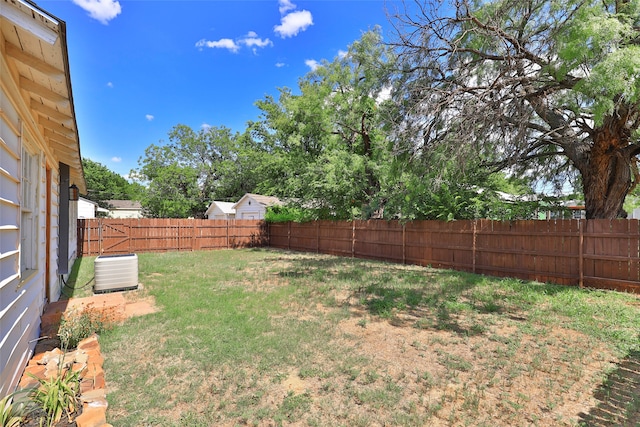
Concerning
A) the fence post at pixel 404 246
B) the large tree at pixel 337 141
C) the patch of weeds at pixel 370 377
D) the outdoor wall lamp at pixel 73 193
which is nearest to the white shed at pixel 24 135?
the patch of weeds at pixel 370 377

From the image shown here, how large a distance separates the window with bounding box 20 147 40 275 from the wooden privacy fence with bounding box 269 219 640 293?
9.39 metres

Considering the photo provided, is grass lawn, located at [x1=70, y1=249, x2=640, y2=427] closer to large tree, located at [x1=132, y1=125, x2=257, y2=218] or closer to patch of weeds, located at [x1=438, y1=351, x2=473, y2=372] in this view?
patch of weeds, located at [x1=438, y1=351, x2=473, y2=372]

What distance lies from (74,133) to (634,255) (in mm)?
9838

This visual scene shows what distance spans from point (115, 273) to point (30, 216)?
3378mm

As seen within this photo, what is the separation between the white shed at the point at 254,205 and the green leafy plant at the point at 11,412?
19843 millimetres

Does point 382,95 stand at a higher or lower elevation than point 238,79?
lower

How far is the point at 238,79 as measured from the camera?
19562 millimetres

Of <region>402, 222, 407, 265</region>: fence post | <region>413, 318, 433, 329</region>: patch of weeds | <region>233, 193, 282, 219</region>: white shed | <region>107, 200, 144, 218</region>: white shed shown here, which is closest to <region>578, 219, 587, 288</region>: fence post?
<region>413, 318, 433, 329</region>: patch of weeds

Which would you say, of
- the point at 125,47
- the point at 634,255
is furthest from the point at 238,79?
the point at 634,255

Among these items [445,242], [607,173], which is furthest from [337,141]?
[607,173]

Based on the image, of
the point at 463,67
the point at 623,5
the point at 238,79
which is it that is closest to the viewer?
the point at 623,5

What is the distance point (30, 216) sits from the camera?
11.6 ft

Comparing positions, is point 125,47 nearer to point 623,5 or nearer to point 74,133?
point 74,133

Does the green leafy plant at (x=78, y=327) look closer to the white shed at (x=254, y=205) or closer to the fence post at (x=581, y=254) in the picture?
the fence post at (x=581, y=254)
